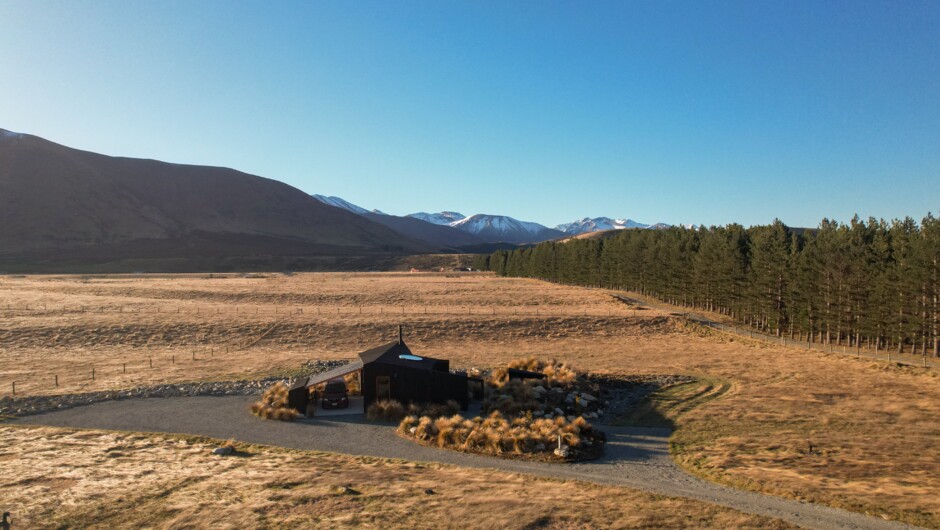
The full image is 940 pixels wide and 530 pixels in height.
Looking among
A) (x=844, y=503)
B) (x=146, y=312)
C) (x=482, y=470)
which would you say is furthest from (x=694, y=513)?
(x=146, y=312)

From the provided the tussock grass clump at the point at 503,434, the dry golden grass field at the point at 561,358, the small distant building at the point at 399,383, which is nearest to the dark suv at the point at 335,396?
the small distant building at the point at 399,383

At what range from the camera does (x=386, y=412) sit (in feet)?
90.3

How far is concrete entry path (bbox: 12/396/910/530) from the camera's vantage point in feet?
53.6

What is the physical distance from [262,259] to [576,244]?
124 metres

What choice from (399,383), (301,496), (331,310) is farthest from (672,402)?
(331,310)

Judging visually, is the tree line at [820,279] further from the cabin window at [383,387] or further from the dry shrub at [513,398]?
the cabin window at [383,387]

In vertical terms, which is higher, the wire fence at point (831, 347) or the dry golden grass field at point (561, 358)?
the wire fence at point (831, 347)

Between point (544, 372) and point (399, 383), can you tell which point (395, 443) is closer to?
point (399, 383)

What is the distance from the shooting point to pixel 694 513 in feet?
50.9

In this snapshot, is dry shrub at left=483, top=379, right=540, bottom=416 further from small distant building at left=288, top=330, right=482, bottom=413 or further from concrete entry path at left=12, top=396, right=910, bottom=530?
concrete entry path at left=12, top=396, right=910, bottom=530

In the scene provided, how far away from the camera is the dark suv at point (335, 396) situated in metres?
29.6

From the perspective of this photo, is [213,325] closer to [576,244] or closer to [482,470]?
[482,470]

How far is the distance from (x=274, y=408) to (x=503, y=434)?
12.9m

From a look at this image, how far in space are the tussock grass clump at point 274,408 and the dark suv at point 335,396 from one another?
2066mm
